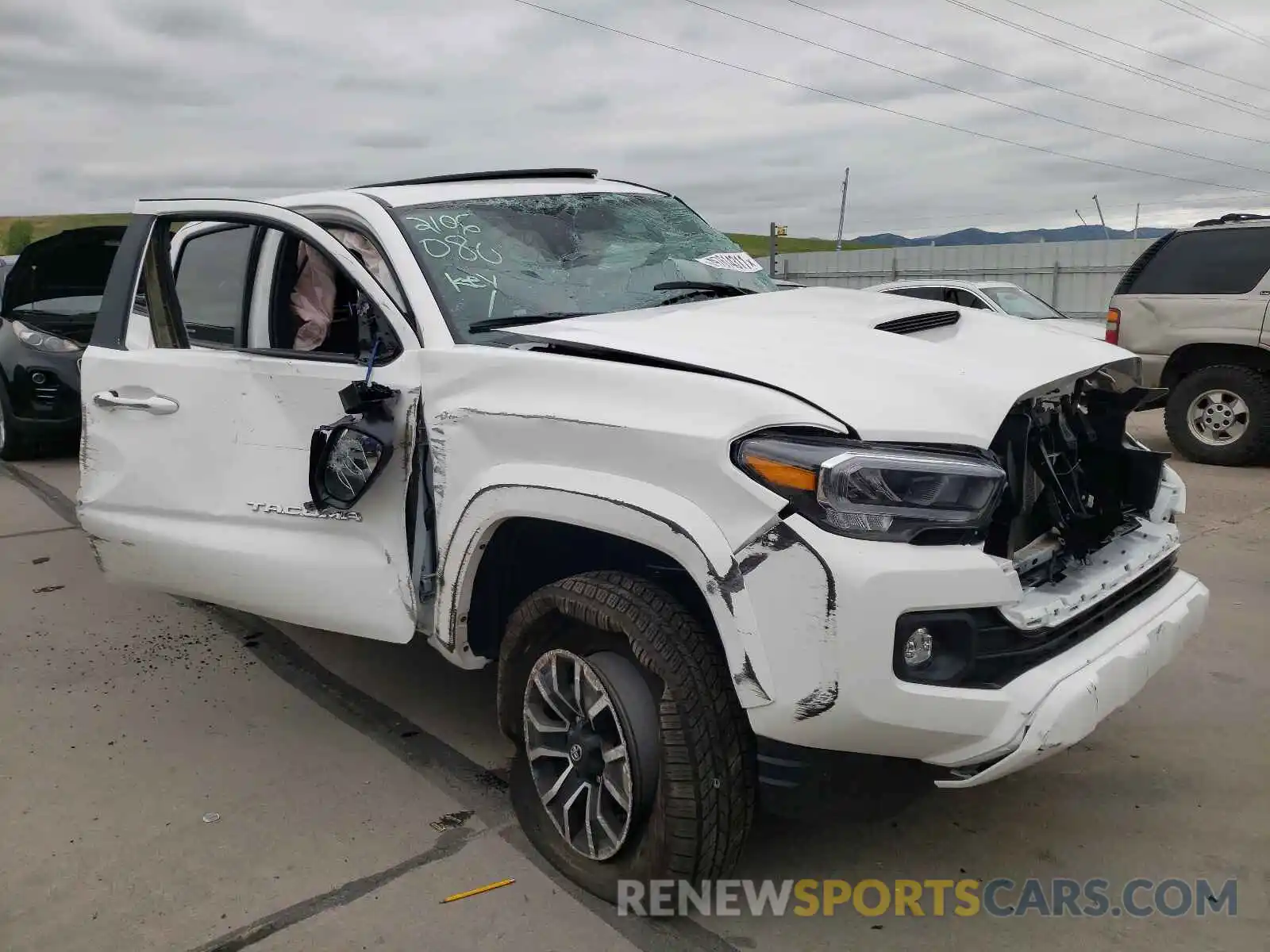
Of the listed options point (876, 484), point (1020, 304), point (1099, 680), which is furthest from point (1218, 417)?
point (876, 484)

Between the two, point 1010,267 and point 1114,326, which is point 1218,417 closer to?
point 1114,326

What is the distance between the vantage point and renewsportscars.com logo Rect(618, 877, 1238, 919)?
2.65 m

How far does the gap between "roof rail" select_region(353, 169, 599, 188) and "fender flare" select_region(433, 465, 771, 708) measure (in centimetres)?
159

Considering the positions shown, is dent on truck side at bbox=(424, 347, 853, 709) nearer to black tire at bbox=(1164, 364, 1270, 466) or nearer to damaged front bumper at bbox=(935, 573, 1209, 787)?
damaged front bumper at bbox=(935, 573, 1209, 787)

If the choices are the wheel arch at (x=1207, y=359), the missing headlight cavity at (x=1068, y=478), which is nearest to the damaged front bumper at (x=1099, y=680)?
the missing headlight cavity at (x=1068, y=478)

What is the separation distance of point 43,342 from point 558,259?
269 inches

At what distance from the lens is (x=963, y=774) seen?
234 cm

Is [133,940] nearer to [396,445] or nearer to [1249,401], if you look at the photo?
[396,445]

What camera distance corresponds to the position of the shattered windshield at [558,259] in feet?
10.6

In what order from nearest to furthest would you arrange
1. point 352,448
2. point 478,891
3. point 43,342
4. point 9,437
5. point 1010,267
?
point 478,891 → point 352,448 → point 43,342 → point 9,437 → point 1010,267

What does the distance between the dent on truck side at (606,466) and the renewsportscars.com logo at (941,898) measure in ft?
2.27

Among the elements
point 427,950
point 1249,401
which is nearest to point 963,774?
point 427,950

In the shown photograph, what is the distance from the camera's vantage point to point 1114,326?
8.81 metres

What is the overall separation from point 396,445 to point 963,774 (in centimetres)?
176
